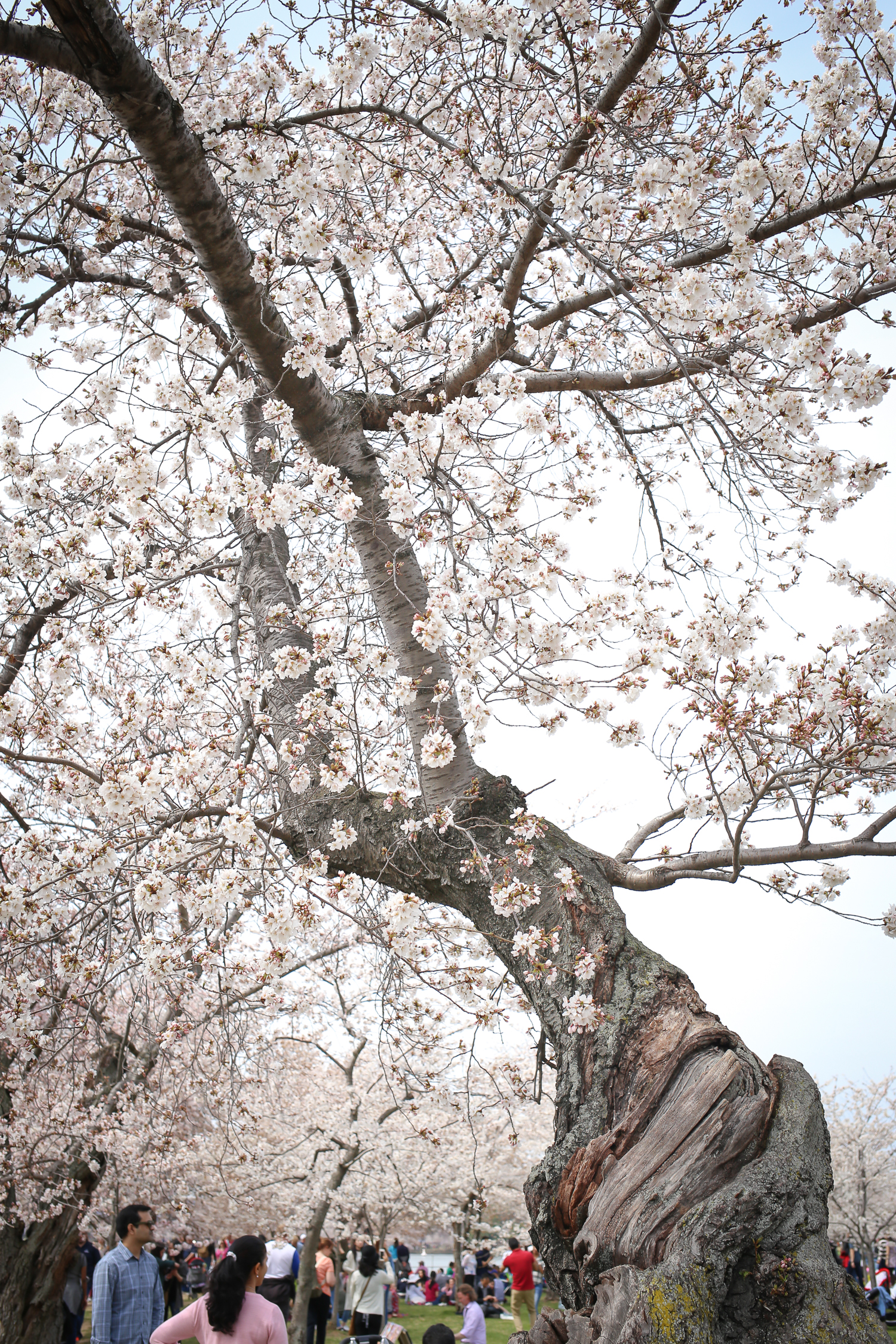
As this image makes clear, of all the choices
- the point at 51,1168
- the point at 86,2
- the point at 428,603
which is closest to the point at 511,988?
the point at 428,603

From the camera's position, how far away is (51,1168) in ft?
21.3

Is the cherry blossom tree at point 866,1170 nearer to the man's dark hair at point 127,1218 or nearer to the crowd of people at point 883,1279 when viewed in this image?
the crowd of people at point 883,1279

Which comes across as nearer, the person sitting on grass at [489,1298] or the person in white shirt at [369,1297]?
the person in white shirt at [369,1297]

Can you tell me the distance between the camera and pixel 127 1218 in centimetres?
331

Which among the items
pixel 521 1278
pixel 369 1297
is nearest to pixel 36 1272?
pixel 369 1297

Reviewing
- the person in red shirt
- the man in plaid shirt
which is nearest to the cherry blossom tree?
the person in red shirt

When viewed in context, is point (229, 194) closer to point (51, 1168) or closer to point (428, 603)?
point (428, 603)

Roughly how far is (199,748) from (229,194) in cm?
283

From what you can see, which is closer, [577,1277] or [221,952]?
[577,1277]

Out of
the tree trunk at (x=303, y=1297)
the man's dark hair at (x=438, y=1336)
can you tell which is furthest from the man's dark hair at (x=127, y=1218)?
Result: the tree trunk at (x=303, y=1297)

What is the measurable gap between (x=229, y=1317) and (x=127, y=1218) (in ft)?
3.47

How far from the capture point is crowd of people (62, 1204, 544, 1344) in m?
2.53

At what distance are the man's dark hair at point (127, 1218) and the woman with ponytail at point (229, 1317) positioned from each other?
0.86m

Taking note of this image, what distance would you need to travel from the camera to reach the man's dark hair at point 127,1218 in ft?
10.8
